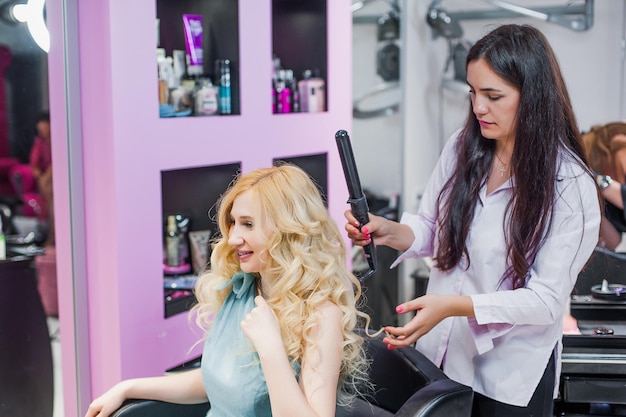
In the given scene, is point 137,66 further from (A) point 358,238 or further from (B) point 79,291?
(A) point 358,238

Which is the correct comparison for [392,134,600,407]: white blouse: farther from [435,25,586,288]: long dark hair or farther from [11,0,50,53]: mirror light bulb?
[11,0,50,53]: mirror light bulb

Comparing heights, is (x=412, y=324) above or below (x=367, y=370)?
above

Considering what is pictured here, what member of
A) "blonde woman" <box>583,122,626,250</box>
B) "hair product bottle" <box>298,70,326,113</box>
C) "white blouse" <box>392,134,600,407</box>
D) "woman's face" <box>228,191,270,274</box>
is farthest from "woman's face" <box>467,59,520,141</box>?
"hair product bottle" <box>298,70,326,113</box>

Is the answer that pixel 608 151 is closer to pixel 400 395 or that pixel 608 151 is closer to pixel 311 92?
pixel 311 92

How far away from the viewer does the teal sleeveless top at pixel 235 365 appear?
5.07ft

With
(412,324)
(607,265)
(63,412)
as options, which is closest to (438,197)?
(412,324)

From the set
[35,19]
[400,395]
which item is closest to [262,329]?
[400,395]

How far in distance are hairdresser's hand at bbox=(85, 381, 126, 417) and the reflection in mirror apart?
52cm

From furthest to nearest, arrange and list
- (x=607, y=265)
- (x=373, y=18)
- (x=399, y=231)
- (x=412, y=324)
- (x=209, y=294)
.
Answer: (x=373, y=18), (x=607, y=265), (x=399, y=231), (x=209, y=294), (x=412, y=324)

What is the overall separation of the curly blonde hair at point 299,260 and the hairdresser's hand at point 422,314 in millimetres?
81

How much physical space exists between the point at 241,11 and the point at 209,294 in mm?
1037

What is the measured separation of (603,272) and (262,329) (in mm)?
1208

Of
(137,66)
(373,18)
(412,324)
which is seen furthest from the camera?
(373,18)

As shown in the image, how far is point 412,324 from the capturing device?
61.9 inches
